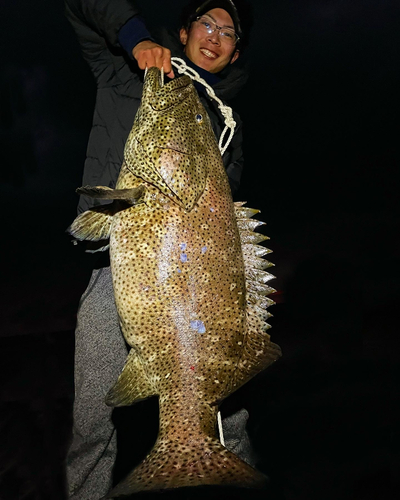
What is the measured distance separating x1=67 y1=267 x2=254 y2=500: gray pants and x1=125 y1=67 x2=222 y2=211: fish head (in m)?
0.79

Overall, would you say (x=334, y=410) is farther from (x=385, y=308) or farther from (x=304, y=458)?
(x=385, y=308)

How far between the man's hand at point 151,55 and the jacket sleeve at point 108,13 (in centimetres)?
21

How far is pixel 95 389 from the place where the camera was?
2.29 meters

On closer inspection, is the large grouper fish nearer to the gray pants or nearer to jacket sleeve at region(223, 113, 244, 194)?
the gray pants

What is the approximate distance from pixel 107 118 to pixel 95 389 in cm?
166

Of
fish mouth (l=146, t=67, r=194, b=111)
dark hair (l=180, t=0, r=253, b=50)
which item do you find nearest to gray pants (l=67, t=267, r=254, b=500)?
fish mouth (l=146, t=67, r=194, b=111)

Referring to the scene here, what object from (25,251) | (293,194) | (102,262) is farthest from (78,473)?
(25,251)

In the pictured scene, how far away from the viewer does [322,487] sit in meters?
3.35

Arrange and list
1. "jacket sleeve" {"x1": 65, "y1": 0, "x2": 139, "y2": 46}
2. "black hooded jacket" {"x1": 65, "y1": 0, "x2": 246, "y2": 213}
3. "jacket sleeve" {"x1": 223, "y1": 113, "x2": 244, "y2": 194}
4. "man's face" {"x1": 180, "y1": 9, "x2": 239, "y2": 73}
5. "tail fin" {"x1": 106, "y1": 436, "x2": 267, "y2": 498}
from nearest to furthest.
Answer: "tail fin" {"x1": 106, "y1": 436, "x2": 267, "y2": 498}, "jacket sleeve" {"x1": 65, "y1": 0, "x2": 139, "y2": 46}, "black hooded jacket" {"x1": 65, "y1": 0, "x2": 246, "y2": 213}, "man's face" {"x1": 180, "y1": 9, "x2": 239, "y2": 73}, "jacket sleeve" {"x1": 223, "y1": 113, "x2": 244, "y2": 194}

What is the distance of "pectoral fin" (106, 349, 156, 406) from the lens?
5.89 feet

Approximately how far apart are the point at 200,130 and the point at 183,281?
90 centimetres

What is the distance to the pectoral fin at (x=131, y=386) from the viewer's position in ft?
5.89

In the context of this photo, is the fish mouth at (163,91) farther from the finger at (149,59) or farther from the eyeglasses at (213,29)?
the eyeglasses at (213,29)

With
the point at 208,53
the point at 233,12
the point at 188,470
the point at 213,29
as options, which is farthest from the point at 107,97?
the point at 188,470
